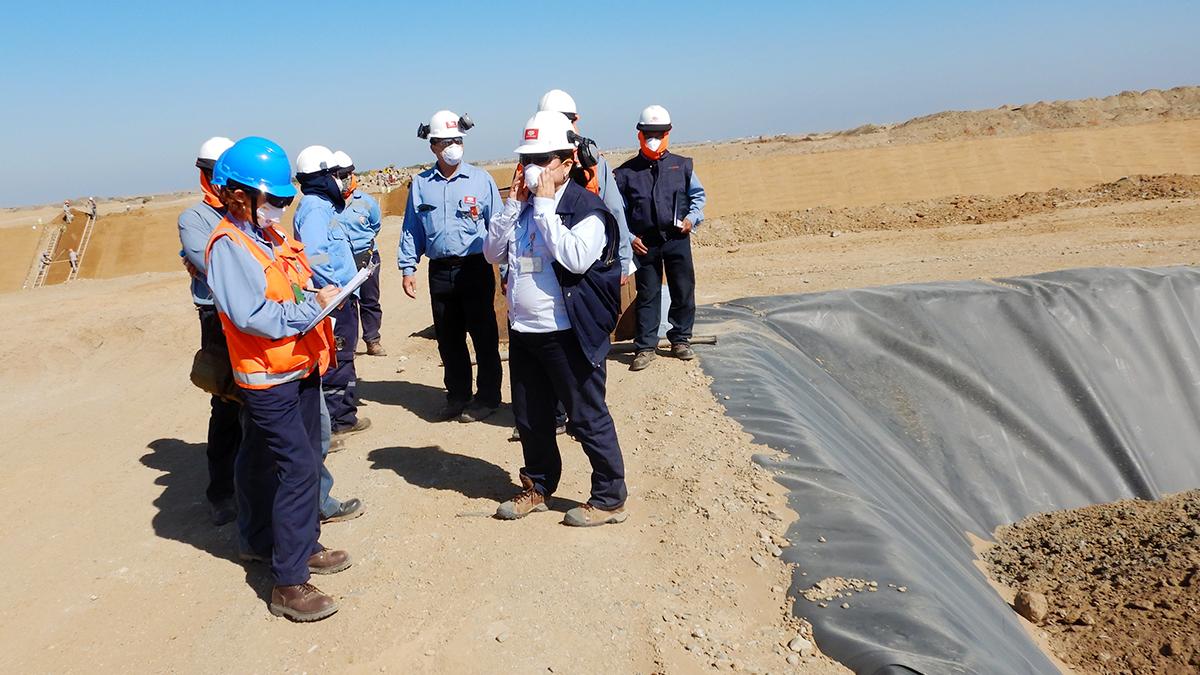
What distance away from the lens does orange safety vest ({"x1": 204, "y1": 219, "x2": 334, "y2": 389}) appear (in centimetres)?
331

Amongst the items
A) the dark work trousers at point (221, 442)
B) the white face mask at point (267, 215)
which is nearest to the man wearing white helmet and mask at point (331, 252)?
the dark work trousers at point (221, 442)

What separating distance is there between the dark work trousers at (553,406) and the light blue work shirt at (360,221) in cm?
253

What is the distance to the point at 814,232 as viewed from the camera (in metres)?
15.3

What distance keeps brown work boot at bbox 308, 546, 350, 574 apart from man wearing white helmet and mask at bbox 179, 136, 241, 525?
79 cm

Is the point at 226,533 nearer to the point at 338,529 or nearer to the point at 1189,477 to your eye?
the point at 338,529

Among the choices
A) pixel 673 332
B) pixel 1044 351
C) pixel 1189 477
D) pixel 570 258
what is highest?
pixel 570 258

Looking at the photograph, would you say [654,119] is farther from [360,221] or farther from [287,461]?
[287,461]

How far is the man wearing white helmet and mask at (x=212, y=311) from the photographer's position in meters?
4.22

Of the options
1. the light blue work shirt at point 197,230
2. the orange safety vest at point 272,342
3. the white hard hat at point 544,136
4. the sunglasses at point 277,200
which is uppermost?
the white hard hat at point 544,136

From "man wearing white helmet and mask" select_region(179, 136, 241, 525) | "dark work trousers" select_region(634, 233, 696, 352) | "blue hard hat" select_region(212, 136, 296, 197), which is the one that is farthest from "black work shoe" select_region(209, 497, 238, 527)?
"dark work trousers" select_region(634, 233, 696, 352)

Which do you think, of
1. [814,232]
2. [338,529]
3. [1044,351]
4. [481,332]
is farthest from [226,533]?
[814,232]

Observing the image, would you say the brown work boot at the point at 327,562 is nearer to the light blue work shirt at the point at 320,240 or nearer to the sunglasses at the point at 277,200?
the sunglasses at the point at 277,200

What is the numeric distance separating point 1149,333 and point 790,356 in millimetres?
3533

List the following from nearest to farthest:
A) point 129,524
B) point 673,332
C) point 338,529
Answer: point 338,529
point 129,524
point 673,332
